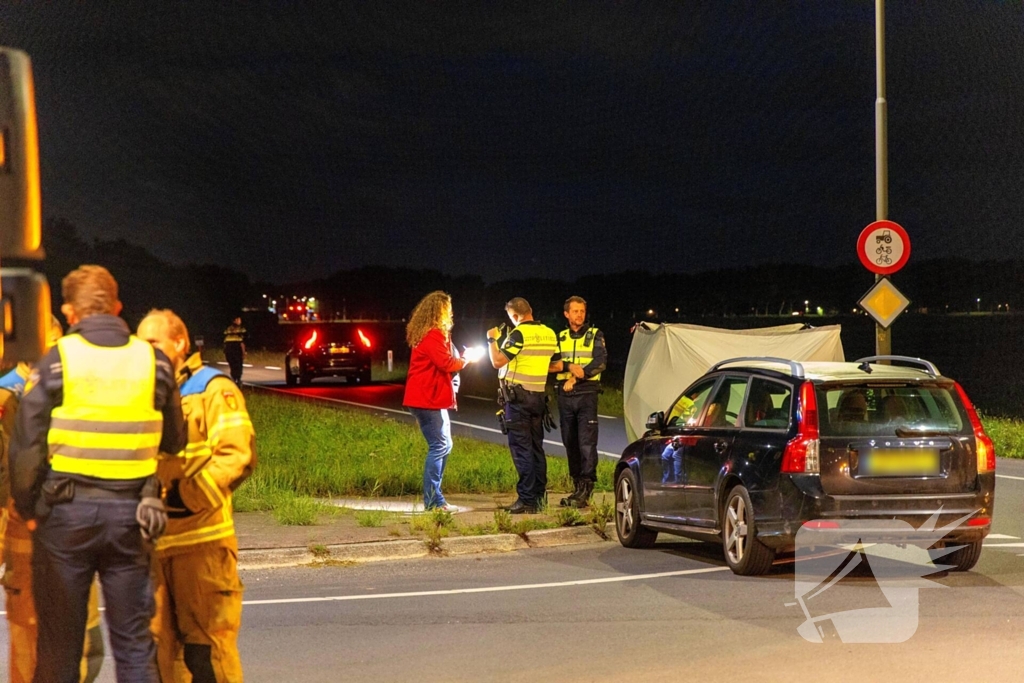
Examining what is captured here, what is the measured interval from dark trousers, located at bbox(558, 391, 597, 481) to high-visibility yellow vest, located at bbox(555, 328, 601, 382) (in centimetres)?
20

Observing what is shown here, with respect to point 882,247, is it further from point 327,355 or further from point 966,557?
point 327,355

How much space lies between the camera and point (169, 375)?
5324 mm

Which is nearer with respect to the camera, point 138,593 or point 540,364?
point 138,593

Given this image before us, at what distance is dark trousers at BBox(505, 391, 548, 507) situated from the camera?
13000 millimetres

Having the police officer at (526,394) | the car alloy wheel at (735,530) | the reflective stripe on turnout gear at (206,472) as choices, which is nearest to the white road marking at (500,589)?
the car alloy wheel at (735,530)

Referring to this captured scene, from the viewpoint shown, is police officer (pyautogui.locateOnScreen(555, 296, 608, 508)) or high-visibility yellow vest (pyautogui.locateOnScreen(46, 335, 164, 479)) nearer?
high-visibility yellow vest (pyautogui.locateOnScreen(46, 335, 164, 479))

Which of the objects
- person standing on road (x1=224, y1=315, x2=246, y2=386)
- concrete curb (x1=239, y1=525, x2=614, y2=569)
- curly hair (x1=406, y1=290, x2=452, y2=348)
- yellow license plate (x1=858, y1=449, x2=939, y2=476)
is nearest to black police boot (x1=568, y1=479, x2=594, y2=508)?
concrete curb (x1=239, y1=525, x2=614, y2=569)

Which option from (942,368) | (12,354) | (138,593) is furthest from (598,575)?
(942,368)

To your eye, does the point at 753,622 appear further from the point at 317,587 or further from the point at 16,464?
the point at 16,464

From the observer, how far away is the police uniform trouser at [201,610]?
5.50 meters

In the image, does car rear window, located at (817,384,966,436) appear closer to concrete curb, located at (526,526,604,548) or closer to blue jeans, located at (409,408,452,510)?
concrete curb, located at (526,526,604,548)

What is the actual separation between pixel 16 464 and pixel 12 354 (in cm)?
103

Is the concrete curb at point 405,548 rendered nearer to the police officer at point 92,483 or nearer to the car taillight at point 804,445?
the car taillight at point 804,445

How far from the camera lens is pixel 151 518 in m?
5.13
